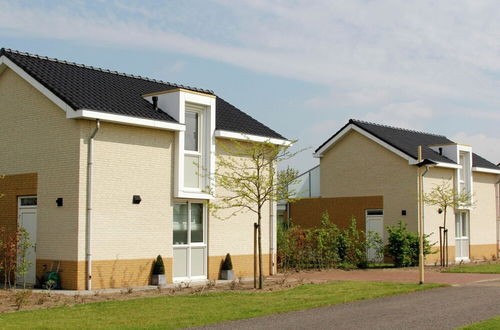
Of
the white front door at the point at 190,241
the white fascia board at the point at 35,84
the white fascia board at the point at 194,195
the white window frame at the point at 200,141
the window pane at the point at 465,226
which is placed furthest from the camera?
the window pane at the point at 465,226

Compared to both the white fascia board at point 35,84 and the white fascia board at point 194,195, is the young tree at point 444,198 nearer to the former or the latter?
the white fascia board at point 194,195

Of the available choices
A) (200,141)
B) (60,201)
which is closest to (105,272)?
(60,201)

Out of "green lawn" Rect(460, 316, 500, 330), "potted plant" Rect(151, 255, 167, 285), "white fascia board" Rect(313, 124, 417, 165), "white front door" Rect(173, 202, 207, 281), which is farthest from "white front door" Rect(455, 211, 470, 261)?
"green lawn" Rect(460, 316, 500, 330)

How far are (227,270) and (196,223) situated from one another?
186 cm

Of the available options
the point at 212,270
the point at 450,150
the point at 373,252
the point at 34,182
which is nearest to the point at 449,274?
the point at 373,252

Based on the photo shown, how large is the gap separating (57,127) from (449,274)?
14.4 metres

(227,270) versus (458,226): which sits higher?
(458,226)

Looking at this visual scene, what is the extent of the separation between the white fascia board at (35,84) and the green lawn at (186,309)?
5.87 m

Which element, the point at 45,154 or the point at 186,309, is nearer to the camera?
the point at 186,309

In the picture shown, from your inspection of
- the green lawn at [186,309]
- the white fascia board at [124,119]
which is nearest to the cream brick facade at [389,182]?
the green lawn at [186,309]

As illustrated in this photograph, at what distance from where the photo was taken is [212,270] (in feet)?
72.8

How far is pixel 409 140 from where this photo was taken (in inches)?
1371

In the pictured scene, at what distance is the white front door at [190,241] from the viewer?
2128cm

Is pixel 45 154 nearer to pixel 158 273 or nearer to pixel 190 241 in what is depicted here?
pixel 158 273
